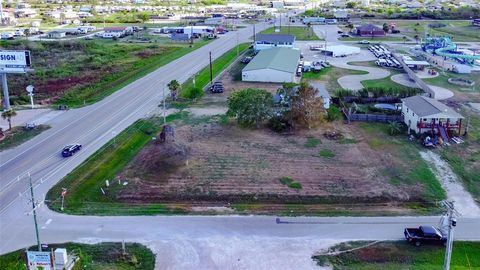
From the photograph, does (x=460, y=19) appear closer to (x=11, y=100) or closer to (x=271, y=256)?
(x=11, y=100)

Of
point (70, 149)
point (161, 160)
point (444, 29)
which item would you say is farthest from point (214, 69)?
point (444, 29)

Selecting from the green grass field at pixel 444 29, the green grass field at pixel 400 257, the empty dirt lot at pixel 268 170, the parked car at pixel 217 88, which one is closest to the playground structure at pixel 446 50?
the green grass field at pixel 444 29

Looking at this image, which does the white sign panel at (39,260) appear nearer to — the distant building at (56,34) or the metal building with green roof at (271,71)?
the metal building with green roof at (271,71)

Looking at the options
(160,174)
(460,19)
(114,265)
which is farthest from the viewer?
(460,19)

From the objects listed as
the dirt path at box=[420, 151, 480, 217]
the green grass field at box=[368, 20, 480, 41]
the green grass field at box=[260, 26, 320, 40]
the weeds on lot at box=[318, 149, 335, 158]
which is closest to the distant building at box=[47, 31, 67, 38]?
the green grass field at box=[260, 26, 320, 40]

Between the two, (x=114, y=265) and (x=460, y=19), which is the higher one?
(x=460, y=19)

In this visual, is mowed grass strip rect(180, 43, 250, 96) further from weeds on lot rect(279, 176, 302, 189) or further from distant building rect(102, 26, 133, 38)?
distant building rect(102, 26, 133, 38)

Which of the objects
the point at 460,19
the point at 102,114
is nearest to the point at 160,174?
the point at 102,114

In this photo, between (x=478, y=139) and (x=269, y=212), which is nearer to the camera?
(x=269, y=212)

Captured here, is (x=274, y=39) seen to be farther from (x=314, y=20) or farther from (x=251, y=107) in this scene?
(x=314, y=20)
